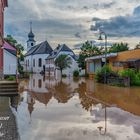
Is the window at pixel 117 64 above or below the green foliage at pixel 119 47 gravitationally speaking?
below

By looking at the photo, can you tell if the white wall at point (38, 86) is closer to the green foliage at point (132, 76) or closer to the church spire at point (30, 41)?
the green foliage at point (132, 76)

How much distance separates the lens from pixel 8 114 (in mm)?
13625

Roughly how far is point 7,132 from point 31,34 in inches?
4922

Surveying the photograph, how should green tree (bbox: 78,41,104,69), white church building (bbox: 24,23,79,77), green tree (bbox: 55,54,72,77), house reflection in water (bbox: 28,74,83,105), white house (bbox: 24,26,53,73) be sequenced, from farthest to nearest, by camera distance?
white house (bbox: 24,26,53,73) < white church building (bbox: 24,23,79,77) < green tree (bbox: 78,41,104,69) < green tree (bbox: 55,54,72,77) < house reflection in water (bbox: 28,74,83,105)

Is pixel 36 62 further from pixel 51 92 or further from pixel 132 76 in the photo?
pixel 51 92

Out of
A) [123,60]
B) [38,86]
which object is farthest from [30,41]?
[38,86]

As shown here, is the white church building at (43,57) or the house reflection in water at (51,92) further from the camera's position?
the white church building at (43,57)

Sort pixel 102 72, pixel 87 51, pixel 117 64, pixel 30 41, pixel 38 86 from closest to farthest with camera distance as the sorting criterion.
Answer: pixel 38 86, pixel 102 72, pixel 117 64, pixel 87 51, pixel 30 41

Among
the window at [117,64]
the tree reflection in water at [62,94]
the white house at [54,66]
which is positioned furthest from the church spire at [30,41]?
the tree reflection in water at [62,94]

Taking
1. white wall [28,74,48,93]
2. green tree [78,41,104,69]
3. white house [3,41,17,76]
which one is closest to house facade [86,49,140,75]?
white wall [28,74,48,93]

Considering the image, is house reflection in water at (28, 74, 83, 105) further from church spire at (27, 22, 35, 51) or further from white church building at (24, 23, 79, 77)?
church spire at (27, 22, 35, 51)

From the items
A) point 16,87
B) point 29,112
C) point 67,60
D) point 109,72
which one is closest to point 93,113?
point 29,112

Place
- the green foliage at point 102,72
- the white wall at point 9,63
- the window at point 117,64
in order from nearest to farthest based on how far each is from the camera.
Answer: the green foliage at point 102,72 < the white wall at point 9,63 < the window at point 117,64

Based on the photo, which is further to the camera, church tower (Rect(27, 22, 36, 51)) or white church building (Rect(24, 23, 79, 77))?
church tower (Rect(27, 22, 36, 51))
